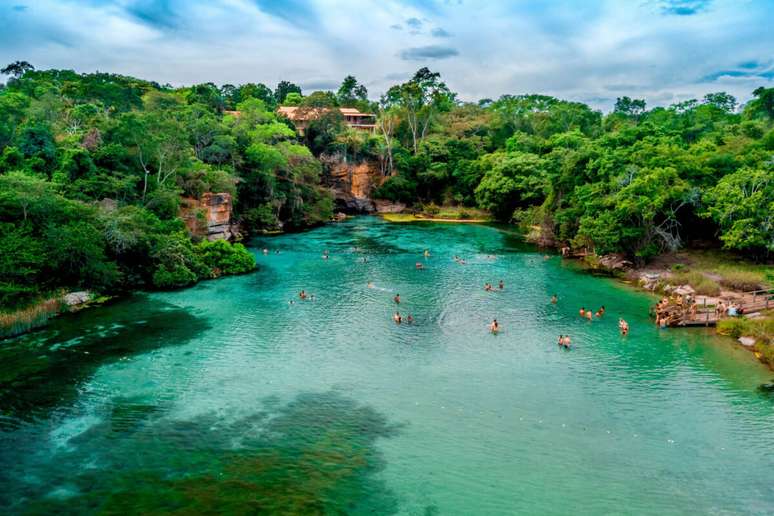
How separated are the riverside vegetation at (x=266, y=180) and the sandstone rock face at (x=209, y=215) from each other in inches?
56.7

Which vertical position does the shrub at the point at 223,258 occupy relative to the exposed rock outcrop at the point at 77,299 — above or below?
above

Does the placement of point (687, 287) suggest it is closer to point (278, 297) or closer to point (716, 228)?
point (716, 228)

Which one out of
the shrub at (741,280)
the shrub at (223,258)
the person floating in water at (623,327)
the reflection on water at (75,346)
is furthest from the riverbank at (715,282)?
the reflection on water at (75,346)

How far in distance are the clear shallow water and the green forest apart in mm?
5493

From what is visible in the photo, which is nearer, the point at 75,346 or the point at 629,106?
the point at 75,346

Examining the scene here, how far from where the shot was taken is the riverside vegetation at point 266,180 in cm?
3831

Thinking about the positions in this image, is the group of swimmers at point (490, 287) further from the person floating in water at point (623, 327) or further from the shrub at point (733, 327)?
the shrub at point (733, 327)

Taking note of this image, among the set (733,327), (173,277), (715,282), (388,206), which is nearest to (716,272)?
(715,282)

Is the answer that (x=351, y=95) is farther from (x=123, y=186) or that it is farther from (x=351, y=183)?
(x=123, y=186)

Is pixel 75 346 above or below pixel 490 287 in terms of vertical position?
below

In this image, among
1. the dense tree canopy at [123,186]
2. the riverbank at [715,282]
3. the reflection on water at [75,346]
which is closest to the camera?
the reflection on water at [75,346]

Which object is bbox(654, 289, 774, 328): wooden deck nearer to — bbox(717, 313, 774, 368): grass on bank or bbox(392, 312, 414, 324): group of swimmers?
bbox(717, 313, 774, 368): grass on bank

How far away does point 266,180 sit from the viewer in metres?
70.8

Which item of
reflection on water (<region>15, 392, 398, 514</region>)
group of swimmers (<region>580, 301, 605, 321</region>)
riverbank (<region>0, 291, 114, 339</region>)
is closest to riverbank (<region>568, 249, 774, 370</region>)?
group of swimmers (<region>580, 301, 605, 321</region>)
